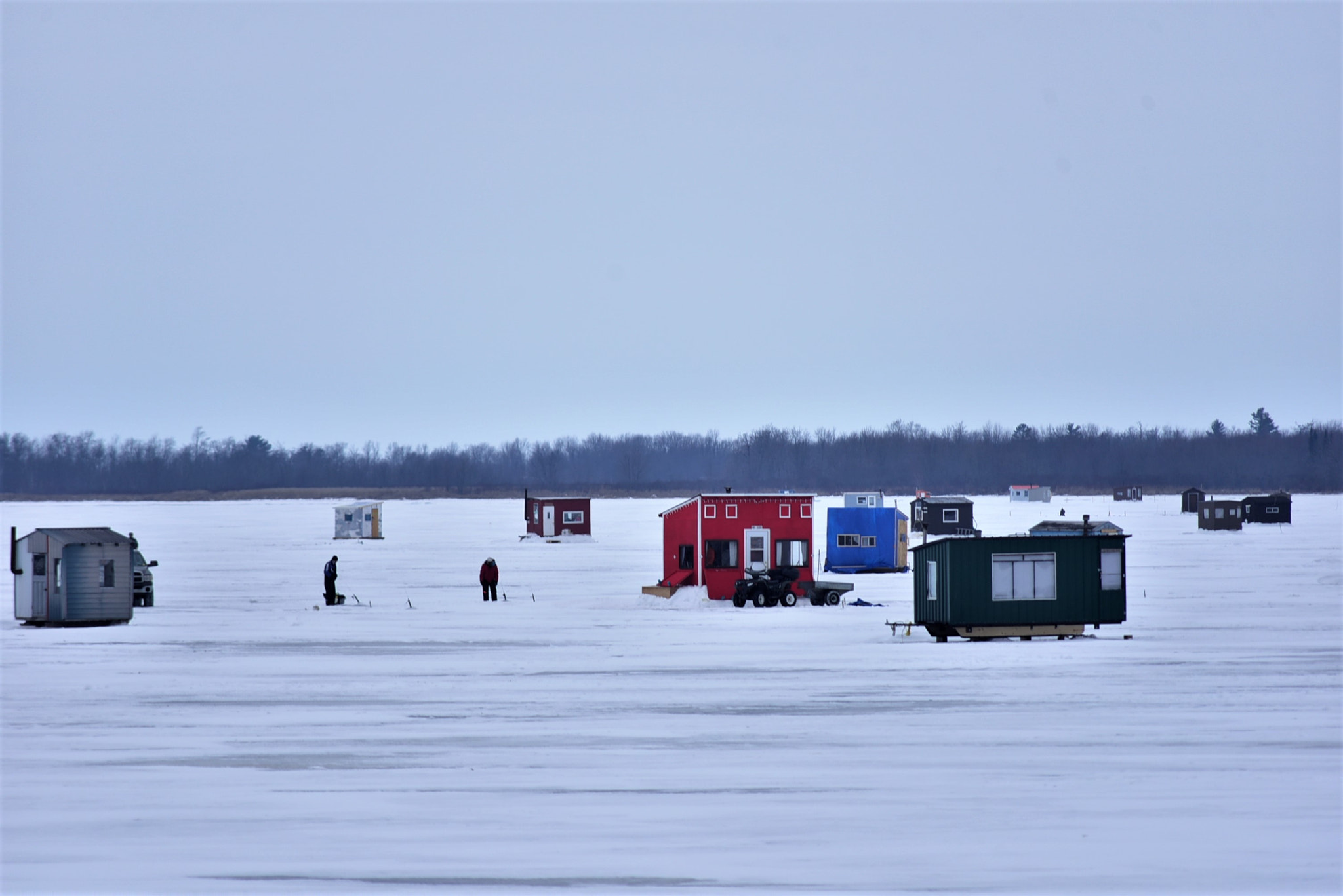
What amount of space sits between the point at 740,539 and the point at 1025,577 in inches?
491

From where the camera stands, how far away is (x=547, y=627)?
114 ft

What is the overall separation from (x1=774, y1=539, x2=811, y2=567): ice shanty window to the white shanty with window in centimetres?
1165

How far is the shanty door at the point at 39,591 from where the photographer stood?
34031mm

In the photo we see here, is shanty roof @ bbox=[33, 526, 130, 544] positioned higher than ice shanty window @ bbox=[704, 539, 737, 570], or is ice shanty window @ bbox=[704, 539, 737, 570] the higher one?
shanty roof @ bbox=[33, 526, 130, 544]

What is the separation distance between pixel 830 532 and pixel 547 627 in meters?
22.8

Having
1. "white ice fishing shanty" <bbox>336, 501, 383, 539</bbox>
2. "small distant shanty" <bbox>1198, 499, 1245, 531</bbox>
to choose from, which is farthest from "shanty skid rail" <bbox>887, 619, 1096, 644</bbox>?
"small distant shanty" <bbox>1198, 499, 1245, 531</bbox>

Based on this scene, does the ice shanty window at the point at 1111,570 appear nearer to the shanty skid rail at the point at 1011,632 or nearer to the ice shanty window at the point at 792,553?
the shanty skid rail at the point at 1011,632

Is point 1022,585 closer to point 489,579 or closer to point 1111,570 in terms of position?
point 1111,570

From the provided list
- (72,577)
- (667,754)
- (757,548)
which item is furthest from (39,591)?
(667,754)

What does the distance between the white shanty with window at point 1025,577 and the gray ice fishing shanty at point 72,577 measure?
20786 millimetres

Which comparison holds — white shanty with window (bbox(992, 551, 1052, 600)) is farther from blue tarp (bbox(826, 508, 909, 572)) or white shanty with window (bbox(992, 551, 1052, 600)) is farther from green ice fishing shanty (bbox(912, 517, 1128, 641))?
blue tarp (bbox(826, 508, 909, 572))

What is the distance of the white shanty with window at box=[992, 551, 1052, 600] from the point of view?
29969 millimetres

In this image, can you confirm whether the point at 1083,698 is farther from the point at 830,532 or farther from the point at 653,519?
the point at 653,519

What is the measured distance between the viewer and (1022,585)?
3039 cm
